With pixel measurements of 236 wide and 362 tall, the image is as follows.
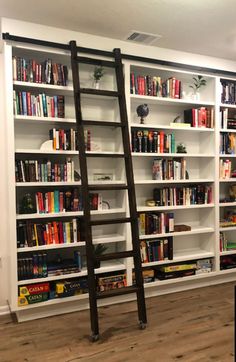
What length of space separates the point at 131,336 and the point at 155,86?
2.48 m

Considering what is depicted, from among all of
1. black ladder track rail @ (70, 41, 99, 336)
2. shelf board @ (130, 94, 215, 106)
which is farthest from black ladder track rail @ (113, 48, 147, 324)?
black ladder track rail @ (70, 41, 99, 336)

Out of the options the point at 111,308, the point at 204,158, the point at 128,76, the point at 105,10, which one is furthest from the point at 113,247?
the point at 105,10

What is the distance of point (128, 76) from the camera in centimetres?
326

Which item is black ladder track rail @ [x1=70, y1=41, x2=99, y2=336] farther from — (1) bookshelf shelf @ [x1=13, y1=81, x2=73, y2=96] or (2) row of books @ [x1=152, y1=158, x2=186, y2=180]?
(2) row of books @ [x1=152, y1=158, x2=186, y2=180]

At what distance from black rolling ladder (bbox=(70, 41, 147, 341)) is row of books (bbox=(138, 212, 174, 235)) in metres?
0.56

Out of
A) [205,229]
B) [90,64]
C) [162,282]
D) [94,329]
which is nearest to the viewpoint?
[94,329]

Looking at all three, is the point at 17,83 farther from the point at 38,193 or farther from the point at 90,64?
the point at 38,193

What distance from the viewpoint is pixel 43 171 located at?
9.73 ft

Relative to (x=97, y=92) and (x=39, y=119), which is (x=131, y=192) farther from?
(x=39, y=119)

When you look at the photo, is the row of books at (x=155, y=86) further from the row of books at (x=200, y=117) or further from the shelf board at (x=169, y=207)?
the shelf board at (x=169, y=207)

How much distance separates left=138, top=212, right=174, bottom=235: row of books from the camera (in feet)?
11.3

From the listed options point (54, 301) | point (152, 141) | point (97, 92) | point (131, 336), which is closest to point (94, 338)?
point (131, 336)

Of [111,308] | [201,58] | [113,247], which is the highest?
[201,58]

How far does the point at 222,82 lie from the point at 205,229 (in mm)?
1794
